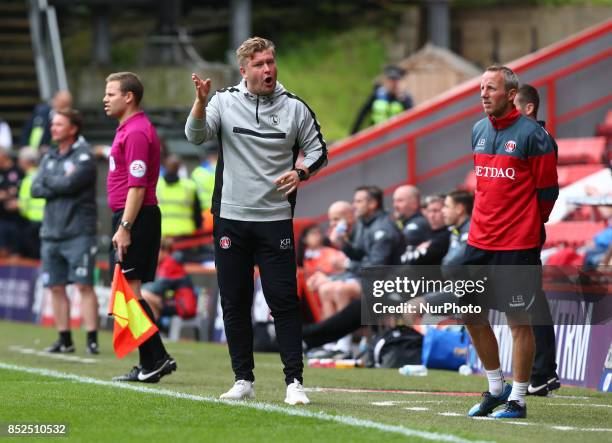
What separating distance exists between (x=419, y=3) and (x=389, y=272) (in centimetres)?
1414

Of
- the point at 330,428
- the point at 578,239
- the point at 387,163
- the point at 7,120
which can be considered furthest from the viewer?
the point at 7,120

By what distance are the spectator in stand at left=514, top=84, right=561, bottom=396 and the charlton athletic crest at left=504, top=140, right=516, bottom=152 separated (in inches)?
58.0

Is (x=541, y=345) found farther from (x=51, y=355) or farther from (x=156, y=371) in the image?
(x=51, y=355)

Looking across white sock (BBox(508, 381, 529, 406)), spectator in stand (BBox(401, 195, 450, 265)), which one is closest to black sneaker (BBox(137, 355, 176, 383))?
white sock (BBox(508, 381, 529, 406))

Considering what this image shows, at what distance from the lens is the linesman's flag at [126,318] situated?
11.0 metres

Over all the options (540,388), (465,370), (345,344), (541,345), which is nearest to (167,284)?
(345,344)

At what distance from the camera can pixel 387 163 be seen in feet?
64.6

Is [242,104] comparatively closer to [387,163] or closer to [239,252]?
[239,252]

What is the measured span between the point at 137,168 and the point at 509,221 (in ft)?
9.69

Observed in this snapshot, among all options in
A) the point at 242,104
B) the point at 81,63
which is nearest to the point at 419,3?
the point at 81,63

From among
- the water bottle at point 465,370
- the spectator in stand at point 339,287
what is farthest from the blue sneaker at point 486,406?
the spectator in stand at point 339,287

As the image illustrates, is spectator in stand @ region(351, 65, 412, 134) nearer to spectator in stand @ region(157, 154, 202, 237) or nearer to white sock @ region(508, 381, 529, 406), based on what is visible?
spectator in stand @ region(157, 154, 202, 237)
